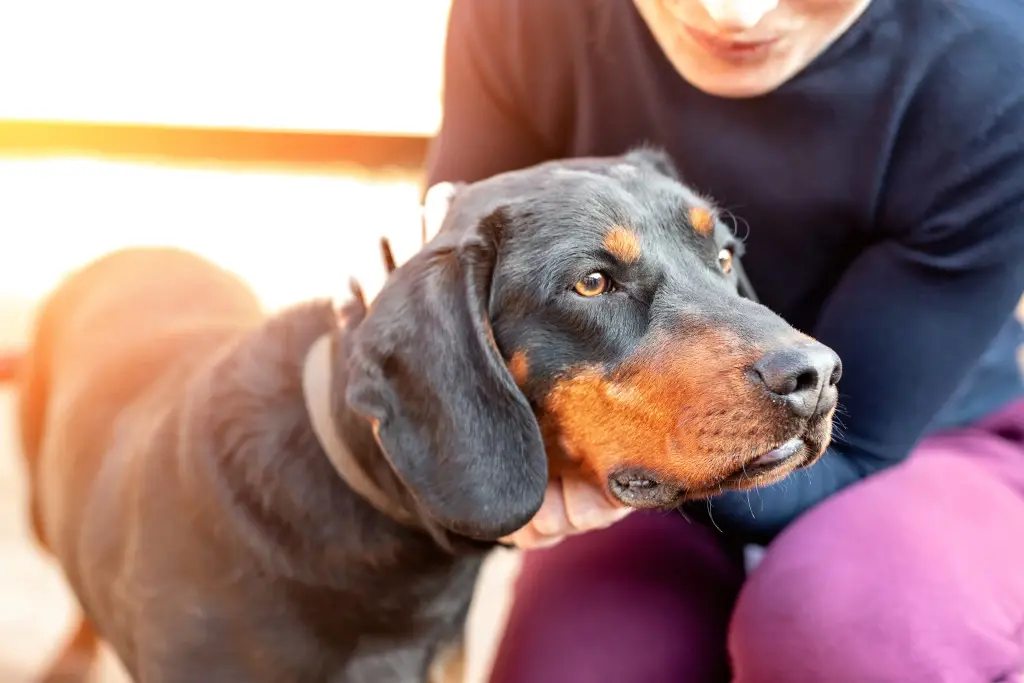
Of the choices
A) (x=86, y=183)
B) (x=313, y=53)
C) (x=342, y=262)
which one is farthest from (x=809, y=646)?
(x=86, y=183)

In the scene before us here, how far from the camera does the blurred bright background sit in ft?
11.7

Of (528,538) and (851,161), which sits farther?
(851,161)

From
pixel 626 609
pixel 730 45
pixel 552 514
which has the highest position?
pixel 730 45

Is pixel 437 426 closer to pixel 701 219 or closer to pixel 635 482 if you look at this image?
pixel 635 482

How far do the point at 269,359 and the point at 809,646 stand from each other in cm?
94

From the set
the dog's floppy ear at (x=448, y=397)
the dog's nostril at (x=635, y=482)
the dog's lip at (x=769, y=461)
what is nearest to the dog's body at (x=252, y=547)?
the dog's floppy ear at (x=448, y=397)

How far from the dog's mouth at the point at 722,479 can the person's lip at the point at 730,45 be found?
63 cm

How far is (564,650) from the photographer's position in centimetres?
153

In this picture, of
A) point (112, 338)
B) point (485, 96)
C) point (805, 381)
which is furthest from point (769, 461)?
point (112, 338)

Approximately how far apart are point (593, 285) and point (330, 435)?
1.40 ft

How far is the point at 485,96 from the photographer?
1.74m

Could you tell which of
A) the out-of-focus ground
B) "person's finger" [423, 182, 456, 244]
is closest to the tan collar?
"person's finger" [423, 182, 456, 244]

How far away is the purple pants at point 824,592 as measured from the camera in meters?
1.27

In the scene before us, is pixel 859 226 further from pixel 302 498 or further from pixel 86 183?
pixel 86 183
